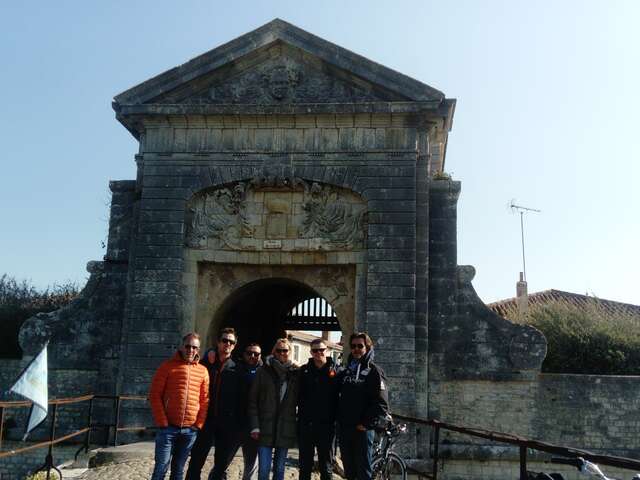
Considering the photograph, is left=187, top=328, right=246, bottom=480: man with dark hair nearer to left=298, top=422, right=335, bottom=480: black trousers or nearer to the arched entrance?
left=298, top=422, right=335, bottom=480: black trousers

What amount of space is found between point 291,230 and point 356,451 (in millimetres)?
6145

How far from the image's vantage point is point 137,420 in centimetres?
1130

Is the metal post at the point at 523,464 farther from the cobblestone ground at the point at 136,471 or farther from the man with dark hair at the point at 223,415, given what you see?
the cobblestone ground at the point at 136,471

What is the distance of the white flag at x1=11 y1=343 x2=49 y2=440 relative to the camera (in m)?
5.99

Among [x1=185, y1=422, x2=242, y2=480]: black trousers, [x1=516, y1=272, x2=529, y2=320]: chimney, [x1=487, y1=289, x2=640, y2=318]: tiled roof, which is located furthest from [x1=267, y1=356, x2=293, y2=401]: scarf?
[x1=516, y1=272, x2=529, y2=320]: chimney

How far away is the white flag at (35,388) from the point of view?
5992mm

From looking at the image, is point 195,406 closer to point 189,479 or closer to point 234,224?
point 189,479

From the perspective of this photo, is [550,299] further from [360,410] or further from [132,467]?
[360,410]

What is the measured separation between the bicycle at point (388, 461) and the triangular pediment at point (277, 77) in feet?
20.5

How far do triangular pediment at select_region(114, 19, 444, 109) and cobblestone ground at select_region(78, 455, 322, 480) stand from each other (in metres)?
6.24

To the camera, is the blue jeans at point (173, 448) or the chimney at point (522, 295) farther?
the chimney at point (522, 295)

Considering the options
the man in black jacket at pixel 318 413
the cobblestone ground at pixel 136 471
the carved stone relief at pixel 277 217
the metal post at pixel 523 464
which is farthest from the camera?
the carved stone relief at pixel 277 217

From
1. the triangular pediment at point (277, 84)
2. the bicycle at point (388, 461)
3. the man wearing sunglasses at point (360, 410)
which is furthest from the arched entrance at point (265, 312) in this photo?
the man wearing sunglasses at point (360, 410)

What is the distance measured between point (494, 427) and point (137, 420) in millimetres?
5764
